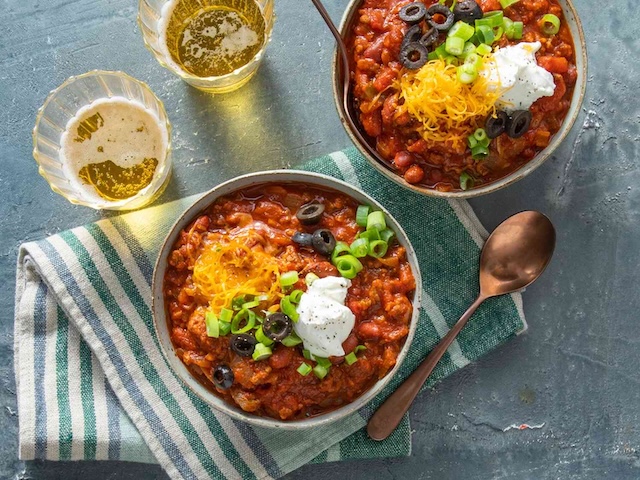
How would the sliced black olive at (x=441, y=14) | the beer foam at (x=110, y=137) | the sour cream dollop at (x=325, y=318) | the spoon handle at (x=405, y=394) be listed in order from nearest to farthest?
the sour cream dollop at (x=325, y=318) → the sliced black olive at (x=441, y=14) → the spoon handle at (x=405, y=394) → the beer foam at (x=110, y=137)

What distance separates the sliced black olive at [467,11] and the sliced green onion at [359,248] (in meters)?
1.07

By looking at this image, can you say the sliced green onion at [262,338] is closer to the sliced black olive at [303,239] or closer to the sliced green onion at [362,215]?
the sliced black olive at [303,239]

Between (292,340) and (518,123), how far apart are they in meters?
1.37

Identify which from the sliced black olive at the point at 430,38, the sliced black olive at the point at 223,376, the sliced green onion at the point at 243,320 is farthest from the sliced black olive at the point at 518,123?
the sliced black olive at the point at 223,376

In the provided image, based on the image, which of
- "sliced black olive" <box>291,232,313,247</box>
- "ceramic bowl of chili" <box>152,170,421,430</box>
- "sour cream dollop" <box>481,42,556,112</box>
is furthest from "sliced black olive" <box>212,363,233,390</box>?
"sour cream dollop" <box>481,42,556,112</box>

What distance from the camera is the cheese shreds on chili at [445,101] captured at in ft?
10.3

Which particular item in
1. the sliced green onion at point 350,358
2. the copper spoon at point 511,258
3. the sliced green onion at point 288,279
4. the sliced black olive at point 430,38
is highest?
the sliced black olive at point 430,38

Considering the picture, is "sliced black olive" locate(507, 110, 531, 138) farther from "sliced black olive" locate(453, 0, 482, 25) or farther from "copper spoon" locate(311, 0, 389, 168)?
"copper spoon" locate(311, 0, 389, 168)

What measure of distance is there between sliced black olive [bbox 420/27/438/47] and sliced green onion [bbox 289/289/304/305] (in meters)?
1.23

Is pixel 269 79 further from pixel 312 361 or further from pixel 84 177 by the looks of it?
pixel 312 361

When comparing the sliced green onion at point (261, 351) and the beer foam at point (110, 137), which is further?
the beer foam at point (110, 137)

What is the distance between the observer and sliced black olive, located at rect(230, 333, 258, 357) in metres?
3.07

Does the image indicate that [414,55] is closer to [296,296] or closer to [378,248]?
[378,248]

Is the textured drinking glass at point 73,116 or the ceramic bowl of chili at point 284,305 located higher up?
the textured drinking glass at point 73,116
